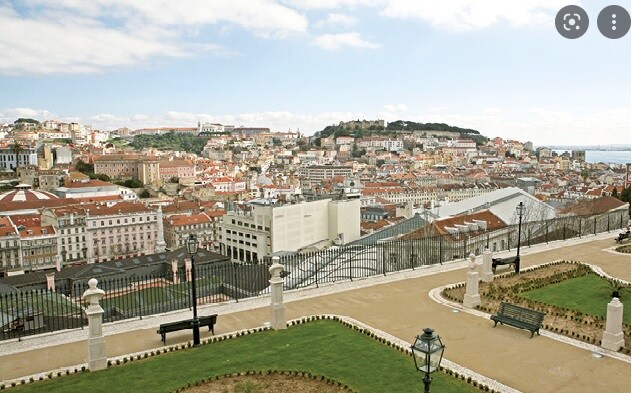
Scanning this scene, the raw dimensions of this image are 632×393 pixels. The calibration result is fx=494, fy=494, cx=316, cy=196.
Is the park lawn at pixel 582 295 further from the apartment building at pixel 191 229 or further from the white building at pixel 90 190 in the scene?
the white building at pixel 90 190

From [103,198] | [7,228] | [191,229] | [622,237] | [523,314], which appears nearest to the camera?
[523,314]

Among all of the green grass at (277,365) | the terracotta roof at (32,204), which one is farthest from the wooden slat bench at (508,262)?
the terracotta roof at (32,204)

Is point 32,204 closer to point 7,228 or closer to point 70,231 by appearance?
point 70,231

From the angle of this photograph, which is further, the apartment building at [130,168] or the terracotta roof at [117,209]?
the apartment building at [130,168]

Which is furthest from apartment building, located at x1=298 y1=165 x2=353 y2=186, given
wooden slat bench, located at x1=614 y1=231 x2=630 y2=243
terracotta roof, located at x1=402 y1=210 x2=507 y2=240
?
wooden slat bench, located at x1=614 y1=231 x2=630 y2=243

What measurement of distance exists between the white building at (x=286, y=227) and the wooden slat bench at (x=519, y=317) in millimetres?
34465

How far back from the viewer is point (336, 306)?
41.7 feet

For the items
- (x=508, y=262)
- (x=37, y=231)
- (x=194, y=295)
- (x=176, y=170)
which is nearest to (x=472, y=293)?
(x=508, y=262)

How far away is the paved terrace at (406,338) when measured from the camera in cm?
865

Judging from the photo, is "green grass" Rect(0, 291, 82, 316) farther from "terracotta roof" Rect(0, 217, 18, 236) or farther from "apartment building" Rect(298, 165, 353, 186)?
"apartment building" Rect(298, 165, 353, 186)

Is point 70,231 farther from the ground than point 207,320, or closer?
closer

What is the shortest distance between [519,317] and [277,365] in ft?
18.1

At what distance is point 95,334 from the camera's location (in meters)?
9.10

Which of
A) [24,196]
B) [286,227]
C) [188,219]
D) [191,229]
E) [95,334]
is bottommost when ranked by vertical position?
[191,229]
